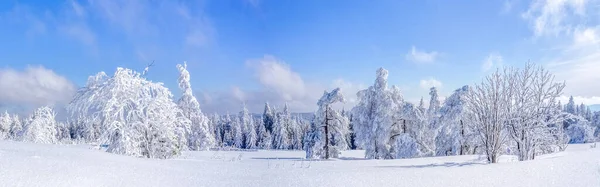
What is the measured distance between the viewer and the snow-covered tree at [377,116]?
2805 cm

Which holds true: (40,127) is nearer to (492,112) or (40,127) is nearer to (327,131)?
(327,131)

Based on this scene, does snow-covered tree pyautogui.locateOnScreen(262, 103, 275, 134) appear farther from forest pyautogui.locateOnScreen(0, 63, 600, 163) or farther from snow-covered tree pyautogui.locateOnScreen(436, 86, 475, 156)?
snow-covered tree pyautogui.locateOnScreen(436, 86, 475, 156)

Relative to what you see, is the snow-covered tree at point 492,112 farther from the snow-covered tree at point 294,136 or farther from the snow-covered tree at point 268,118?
the snow-covered tree at point 268,118

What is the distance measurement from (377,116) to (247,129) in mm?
54091

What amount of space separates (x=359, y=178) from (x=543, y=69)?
11281mm

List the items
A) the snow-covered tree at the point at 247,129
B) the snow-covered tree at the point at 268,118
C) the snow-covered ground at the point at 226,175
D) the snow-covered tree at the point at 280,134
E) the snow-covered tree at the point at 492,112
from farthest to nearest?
1. the snow-covered tree at the point at 268,118
2. the snow-covered tree at the point at 247,129
3. the snow-covered tree at the point at 280,134
4. the snow-covered tree at the point at 492,112
5. the snow-covered ground at the point at 226,175

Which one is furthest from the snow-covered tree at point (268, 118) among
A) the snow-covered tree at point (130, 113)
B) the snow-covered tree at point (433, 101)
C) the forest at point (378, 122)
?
the snow-covered tree at point (130, 113)

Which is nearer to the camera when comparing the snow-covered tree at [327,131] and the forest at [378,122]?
the forest at [378,122]

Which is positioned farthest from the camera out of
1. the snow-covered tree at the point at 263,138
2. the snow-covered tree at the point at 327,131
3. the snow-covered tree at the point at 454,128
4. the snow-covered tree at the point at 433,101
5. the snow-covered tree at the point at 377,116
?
the snow-covered tree at the point at 263,138

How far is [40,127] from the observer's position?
27469 mm

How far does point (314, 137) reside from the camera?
94.0 ft

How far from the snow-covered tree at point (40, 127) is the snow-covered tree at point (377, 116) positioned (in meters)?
23.4

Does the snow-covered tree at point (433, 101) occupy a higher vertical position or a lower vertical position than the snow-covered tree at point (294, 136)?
higher

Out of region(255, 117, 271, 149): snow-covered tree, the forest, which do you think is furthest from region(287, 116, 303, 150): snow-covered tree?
the forest
